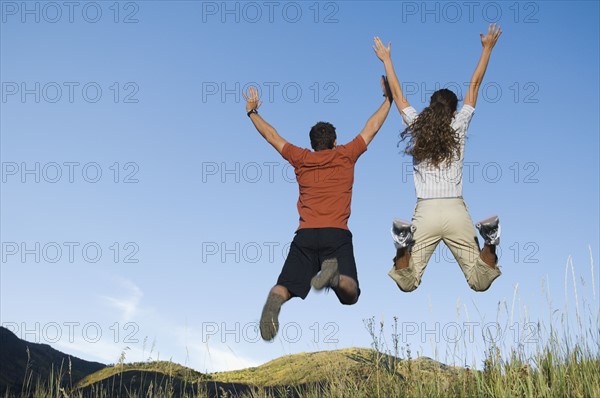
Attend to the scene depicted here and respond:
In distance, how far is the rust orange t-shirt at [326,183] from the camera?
8430 millimetres

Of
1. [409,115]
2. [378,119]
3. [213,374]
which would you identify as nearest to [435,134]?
[409,115]

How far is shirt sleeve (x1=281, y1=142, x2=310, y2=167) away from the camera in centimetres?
877

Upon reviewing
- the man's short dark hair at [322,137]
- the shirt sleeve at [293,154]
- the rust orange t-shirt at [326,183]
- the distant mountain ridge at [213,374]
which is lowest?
the distant mountain ridge at [213,374]

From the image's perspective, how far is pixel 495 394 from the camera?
634 cm

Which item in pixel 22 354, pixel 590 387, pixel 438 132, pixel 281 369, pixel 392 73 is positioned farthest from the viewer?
pixel 22 354

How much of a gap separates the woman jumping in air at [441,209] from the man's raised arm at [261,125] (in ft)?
5.56

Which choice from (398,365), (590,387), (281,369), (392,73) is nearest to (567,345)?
(590,387)

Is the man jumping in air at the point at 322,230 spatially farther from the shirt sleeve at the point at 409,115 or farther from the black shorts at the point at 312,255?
the shirt sleeve at the point at 409,115

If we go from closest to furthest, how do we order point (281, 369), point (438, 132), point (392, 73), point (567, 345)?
point (567, 345) < point (438, 132) < point (392, 73) < point (281, 369)

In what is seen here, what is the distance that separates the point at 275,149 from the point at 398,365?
3.26m

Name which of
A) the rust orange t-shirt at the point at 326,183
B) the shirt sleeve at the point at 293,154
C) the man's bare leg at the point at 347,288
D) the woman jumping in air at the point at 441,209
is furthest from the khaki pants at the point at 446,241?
the shirt sleeve at the point at 293,154

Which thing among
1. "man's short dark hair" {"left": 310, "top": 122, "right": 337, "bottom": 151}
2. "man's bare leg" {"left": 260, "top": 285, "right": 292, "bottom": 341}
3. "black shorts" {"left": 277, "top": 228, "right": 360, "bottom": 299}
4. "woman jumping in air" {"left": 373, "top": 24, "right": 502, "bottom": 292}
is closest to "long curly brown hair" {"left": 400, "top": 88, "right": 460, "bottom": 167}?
"woman jumping in air" {"left": 373, "top": 24, "right": 502, "bottom": 292}

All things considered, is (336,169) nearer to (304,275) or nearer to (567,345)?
(304,275)

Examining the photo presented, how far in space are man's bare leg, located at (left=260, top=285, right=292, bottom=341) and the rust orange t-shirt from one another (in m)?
0.83
